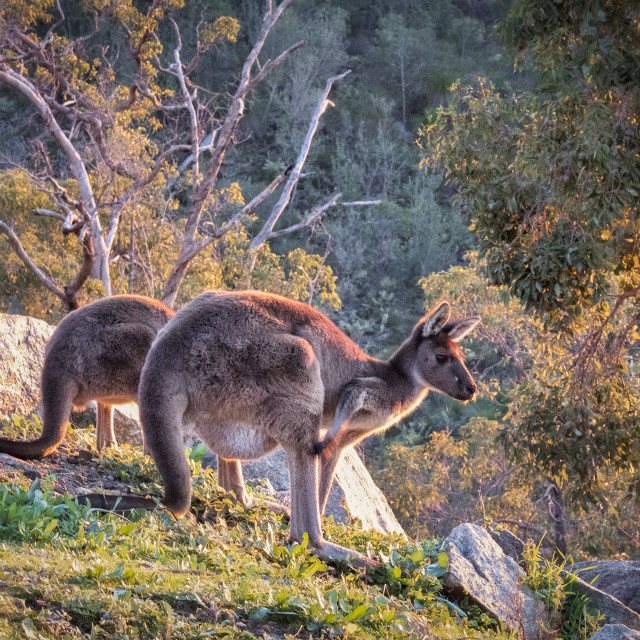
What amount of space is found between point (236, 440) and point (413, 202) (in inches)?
1364

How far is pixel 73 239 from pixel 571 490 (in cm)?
1399

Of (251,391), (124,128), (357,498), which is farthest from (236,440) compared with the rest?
(124,128)

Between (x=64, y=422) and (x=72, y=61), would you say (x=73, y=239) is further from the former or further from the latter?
(x=64, y=422)

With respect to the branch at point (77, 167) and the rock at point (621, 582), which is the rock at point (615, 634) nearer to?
the rock at point (621, 582)

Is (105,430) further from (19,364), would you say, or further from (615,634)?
(615,634)

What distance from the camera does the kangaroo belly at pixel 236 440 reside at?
5.29m

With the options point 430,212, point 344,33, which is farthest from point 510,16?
point 344,33

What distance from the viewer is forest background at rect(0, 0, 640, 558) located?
24.8ft

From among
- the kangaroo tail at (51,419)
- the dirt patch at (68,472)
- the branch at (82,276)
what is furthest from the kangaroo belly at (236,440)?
the branch at (82,276)

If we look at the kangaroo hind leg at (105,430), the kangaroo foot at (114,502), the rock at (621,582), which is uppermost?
the kangaroo foot at (114,502)

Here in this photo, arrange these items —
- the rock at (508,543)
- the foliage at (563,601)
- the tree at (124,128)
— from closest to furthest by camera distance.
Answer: the foliage at (563,601) < the rock at (508,543) < the tree at (124,128)

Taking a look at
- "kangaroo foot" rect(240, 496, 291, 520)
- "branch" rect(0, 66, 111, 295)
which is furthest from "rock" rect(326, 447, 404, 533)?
"branch" rect(0, 66, 111, 295)

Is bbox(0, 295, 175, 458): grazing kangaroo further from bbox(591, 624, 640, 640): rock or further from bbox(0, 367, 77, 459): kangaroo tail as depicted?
bbox(591, 624, 640, 640): rock

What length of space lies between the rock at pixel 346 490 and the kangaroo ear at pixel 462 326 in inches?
55.6
